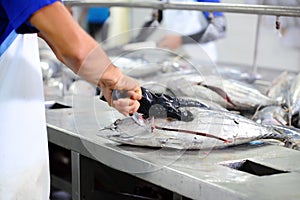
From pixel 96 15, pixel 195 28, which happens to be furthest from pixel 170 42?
pixel 96 15

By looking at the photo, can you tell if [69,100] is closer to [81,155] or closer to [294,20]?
[81,155]

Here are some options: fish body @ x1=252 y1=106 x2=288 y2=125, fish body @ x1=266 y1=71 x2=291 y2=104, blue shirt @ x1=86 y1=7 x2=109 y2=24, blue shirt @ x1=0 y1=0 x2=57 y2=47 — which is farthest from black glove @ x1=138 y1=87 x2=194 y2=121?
blue shirt @ x1=86 y1=7 x2=109 y2=24

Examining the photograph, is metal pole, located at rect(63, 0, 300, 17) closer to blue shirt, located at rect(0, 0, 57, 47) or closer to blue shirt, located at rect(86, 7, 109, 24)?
blue shirt, located at rect(0, 0, 57, 47)

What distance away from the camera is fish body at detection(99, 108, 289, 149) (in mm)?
1182

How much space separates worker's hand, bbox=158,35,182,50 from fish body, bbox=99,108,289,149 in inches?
56.7

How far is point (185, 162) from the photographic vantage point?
114cm

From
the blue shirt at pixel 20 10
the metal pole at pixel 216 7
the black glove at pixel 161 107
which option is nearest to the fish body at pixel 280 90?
the metal pole at pixel 216 7

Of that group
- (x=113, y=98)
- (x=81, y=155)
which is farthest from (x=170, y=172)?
(x=81, y=155)

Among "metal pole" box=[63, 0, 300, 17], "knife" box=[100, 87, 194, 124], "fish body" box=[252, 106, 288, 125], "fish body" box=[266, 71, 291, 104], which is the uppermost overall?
"metal pole" box=[63, 0, 300, 17]

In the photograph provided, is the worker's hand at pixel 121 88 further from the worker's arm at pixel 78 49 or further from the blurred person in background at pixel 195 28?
the blurred person in background at pixel 195 28

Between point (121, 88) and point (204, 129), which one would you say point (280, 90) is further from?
point (121, 88)

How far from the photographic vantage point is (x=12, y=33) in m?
1.14

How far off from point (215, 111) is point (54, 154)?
0.99m

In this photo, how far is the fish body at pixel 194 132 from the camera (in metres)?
1.18
